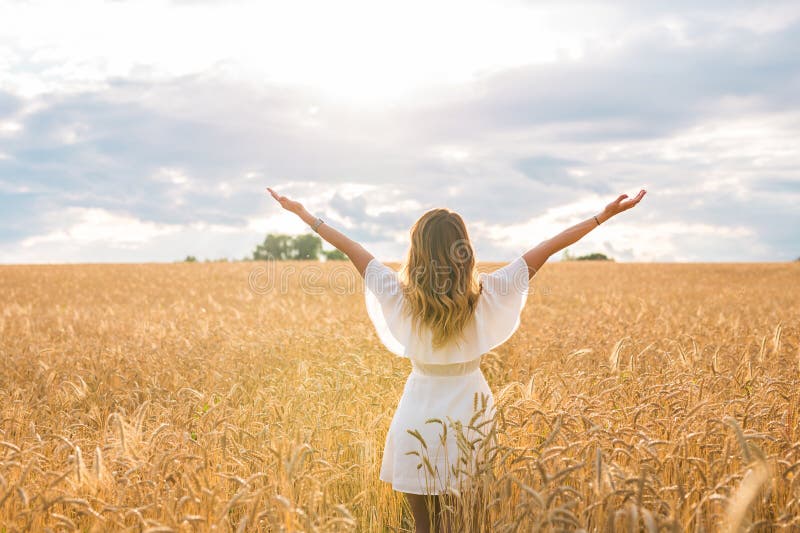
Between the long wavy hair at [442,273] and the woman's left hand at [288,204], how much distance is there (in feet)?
3.98

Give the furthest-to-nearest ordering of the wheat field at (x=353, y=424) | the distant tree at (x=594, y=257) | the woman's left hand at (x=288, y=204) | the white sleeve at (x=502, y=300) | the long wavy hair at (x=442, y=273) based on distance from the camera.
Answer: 1. the distant tree at (x=594, y=257)
2. the woman's left hand at (x=288, y=204)
3. the white sleeve at (x=502, y=300)
4. the long wavy hair at (x=442, y=273)
5. the wheat field at (x=353, y=424)

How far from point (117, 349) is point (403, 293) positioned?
6083mm

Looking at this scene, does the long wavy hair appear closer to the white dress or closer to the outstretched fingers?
the white dress

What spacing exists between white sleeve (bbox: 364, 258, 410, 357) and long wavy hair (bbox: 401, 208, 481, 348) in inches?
6.1

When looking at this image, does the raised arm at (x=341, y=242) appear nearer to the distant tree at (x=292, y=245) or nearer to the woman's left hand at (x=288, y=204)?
the woman's left hand at (x=288, y=204)

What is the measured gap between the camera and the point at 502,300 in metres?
3.78

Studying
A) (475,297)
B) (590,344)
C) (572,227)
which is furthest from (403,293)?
(590,344)

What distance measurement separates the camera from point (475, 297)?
3.73 meters

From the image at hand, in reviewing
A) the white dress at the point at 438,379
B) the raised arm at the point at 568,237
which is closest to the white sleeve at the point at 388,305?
the white dress at the point at 438,379

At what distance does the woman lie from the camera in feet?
11.7

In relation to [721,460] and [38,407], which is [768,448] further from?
[38,407]

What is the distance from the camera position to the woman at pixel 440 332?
11.7ft

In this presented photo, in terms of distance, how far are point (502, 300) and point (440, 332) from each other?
1.58 ft

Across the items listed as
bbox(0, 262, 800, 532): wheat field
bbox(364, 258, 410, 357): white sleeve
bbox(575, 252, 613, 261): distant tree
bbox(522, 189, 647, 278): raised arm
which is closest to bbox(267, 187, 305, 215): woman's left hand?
bbox(364, 258, 410, 357): white sleeve
